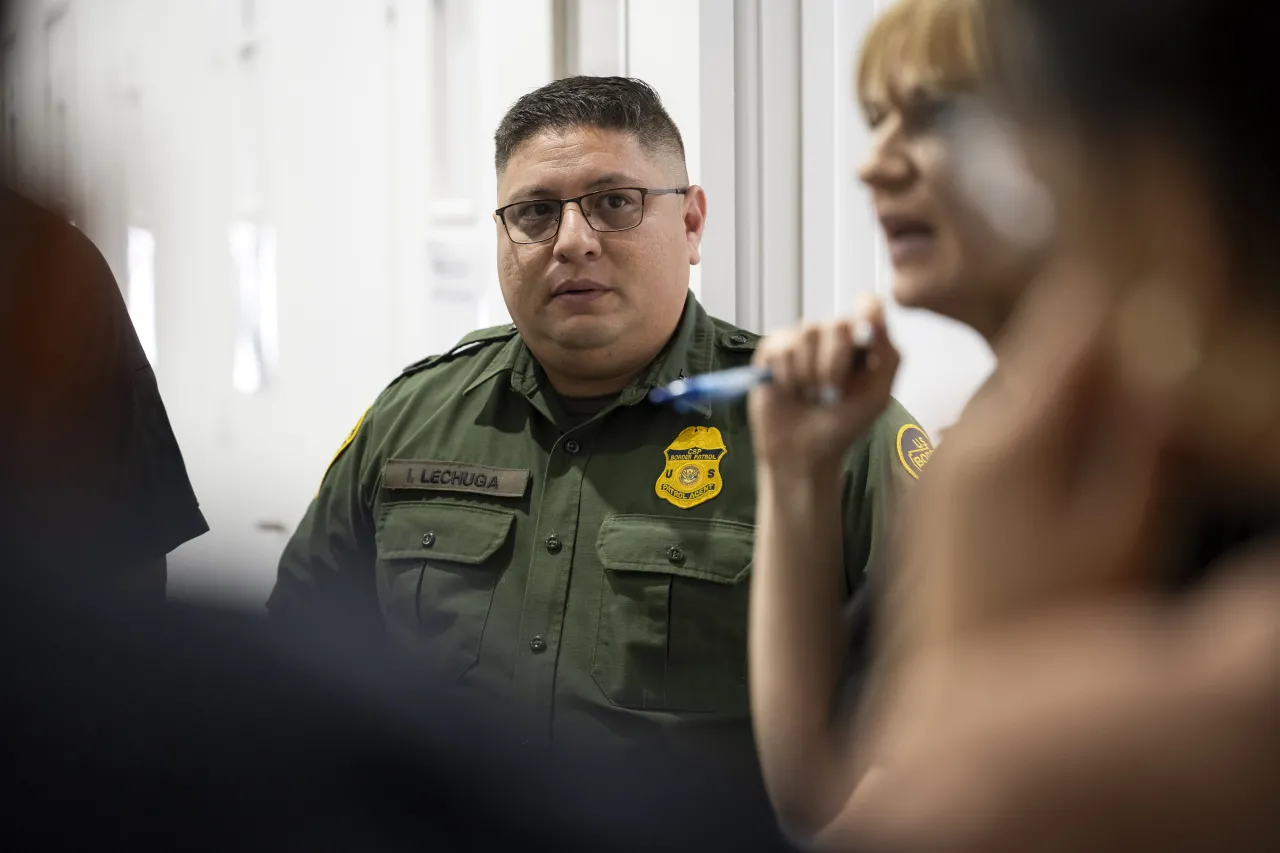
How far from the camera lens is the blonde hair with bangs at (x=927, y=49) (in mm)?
285

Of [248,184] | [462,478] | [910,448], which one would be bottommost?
[462,478]

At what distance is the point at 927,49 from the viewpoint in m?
0.30

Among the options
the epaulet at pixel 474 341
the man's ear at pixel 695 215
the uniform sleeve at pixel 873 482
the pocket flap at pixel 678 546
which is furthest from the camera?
the epaulet at pixel 474 341

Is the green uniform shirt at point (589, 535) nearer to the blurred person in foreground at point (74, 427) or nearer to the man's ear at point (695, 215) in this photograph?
the man's ear at point (695, 215)

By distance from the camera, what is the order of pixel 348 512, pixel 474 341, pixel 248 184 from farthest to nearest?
1. pixel 474 341
2. pixel 348 512
3. pixel 248 184

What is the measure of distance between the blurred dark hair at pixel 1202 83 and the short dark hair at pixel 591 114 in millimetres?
1041

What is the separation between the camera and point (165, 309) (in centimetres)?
32

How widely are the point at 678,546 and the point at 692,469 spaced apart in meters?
0.09

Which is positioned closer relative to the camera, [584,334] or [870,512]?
[870,512]

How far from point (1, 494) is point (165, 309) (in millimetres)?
68

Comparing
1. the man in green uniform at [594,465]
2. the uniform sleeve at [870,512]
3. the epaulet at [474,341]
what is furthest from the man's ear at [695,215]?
the epaulet at [474,341]

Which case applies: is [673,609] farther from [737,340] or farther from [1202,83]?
[1202,83]

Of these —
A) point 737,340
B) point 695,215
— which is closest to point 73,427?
point 695,215

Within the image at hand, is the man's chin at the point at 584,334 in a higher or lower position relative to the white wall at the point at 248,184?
lower
